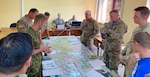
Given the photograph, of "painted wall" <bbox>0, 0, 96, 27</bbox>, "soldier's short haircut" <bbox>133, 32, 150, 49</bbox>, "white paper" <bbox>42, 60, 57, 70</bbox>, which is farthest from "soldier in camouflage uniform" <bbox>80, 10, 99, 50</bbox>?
"painted wall" <bbox>0, 0, 96, 27</bbox>

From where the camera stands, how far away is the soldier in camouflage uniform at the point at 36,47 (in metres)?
2.64

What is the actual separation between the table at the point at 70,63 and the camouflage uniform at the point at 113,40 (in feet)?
1.96

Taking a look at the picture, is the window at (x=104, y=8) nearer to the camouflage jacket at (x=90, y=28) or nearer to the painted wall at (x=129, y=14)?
the painted wall at (x=129, y=14)

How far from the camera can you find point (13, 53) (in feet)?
2.91

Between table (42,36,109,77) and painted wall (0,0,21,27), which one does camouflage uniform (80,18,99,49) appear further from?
painted wall (0,0,21,27)

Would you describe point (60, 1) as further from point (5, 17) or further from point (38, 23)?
point (38, 23)

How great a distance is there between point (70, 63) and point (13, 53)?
2.03m

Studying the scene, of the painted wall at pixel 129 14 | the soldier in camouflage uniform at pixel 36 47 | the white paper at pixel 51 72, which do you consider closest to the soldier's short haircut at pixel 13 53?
the white paper at pixel 51 72

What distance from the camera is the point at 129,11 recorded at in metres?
5.28

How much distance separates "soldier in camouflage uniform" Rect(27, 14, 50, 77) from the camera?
2641mm

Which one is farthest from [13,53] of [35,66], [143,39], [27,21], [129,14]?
[129,14]

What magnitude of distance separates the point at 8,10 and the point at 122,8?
4.75 m

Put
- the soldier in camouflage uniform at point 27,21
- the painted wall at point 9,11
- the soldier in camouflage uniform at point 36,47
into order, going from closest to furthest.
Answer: the soldier in camouflage uniform at point 36,47 → the soldier in camouflage uniform at point 27,21 → the painted wall at point 9,11

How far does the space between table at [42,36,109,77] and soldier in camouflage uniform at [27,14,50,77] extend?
13cm
